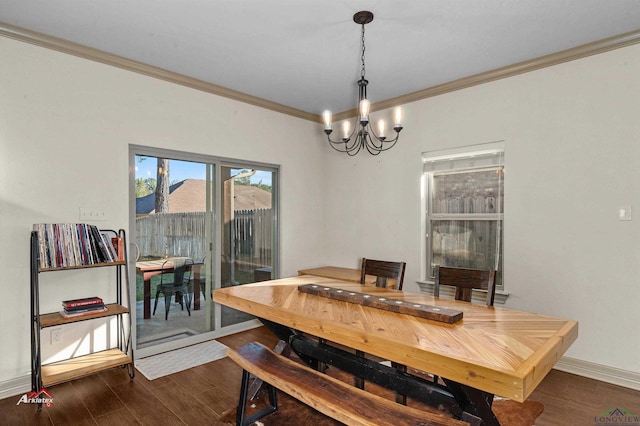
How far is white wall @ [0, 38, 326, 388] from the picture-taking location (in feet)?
9.02

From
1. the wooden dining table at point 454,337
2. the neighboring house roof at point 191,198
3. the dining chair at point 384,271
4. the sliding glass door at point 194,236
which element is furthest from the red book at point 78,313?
the dining chair at point 384,271

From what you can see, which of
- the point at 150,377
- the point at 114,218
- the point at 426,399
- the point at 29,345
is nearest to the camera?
the point at 426,399

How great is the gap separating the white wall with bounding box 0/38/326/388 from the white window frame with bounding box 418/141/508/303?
7.49 ft

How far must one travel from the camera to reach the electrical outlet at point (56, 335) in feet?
9.68

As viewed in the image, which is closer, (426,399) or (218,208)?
(426,399)

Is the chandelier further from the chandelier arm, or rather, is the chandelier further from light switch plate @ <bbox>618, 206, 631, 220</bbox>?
light switch plate @ <bbox>618, 206, 631, 220</bbox>

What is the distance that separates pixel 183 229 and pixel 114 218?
0.71 m

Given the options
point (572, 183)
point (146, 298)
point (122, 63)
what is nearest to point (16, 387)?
point (146, 298)

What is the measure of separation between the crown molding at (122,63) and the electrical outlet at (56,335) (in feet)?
7.51

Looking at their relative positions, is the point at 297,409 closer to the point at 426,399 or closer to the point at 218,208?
the point at 426,399

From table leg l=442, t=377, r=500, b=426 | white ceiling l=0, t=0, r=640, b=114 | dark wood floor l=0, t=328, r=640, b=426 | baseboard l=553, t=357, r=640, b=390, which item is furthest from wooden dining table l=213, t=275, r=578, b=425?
white ceiling l=0, t=0, r=640, b=114

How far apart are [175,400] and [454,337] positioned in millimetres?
2118

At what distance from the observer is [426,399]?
1919 millimetres

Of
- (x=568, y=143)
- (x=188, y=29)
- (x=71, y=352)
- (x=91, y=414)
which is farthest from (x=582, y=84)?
(x=71, y=352)
